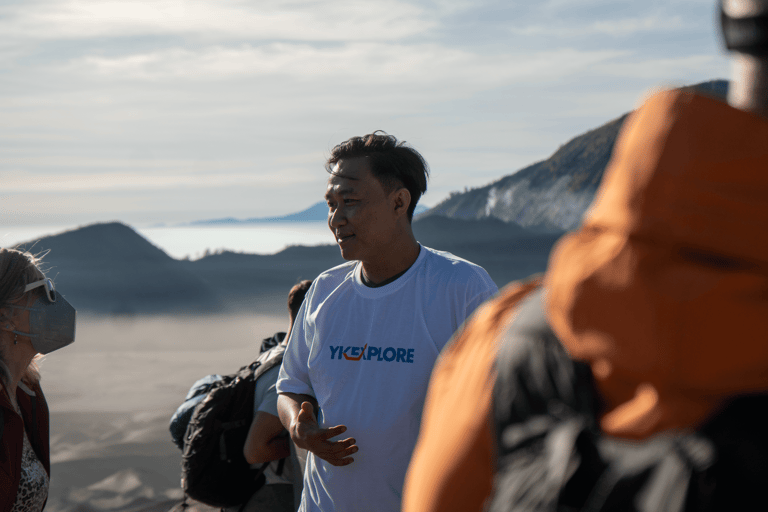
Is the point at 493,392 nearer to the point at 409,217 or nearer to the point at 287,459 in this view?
the point at 409,217

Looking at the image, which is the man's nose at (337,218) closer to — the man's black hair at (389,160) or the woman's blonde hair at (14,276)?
the man's black hair at (389,160)

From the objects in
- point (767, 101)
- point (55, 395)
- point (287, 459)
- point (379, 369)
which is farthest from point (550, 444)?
point (55, 395)

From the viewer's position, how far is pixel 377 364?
7.04ft

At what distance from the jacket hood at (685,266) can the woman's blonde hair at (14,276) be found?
8.67 feet

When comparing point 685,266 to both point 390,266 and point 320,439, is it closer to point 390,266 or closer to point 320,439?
point 320,439

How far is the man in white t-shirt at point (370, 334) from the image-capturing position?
6.80 feet

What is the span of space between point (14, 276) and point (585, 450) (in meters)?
2.64

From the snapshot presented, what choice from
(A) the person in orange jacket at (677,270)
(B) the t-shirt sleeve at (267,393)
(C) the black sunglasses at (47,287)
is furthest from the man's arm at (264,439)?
(A) the person in orange jacket at (677,270)

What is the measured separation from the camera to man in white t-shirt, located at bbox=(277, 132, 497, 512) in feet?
6.80

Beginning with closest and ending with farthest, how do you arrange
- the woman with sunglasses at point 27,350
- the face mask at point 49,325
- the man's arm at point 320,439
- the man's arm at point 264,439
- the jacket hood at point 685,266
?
the jacket hood at point 685,266 → the man's arm at point 320,439 → the woman with sunglasses at point 27,350 → the face mask at point 49,325 → the man's arm at point 264,439

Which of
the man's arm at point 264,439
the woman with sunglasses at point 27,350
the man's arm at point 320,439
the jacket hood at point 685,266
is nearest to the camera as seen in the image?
the jacket hood at point 685,266

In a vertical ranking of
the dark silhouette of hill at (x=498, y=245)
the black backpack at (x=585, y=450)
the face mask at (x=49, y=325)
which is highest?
the black backpack at (x=585, y=450)

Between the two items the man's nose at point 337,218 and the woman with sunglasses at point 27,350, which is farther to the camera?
the man's nose at point 337,218

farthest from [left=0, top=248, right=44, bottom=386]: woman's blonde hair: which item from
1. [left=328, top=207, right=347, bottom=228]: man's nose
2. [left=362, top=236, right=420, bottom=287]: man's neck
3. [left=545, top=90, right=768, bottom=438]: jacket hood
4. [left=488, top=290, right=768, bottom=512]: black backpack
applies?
[left=545, top=90, right=768, bottom=438]: jacket hood
